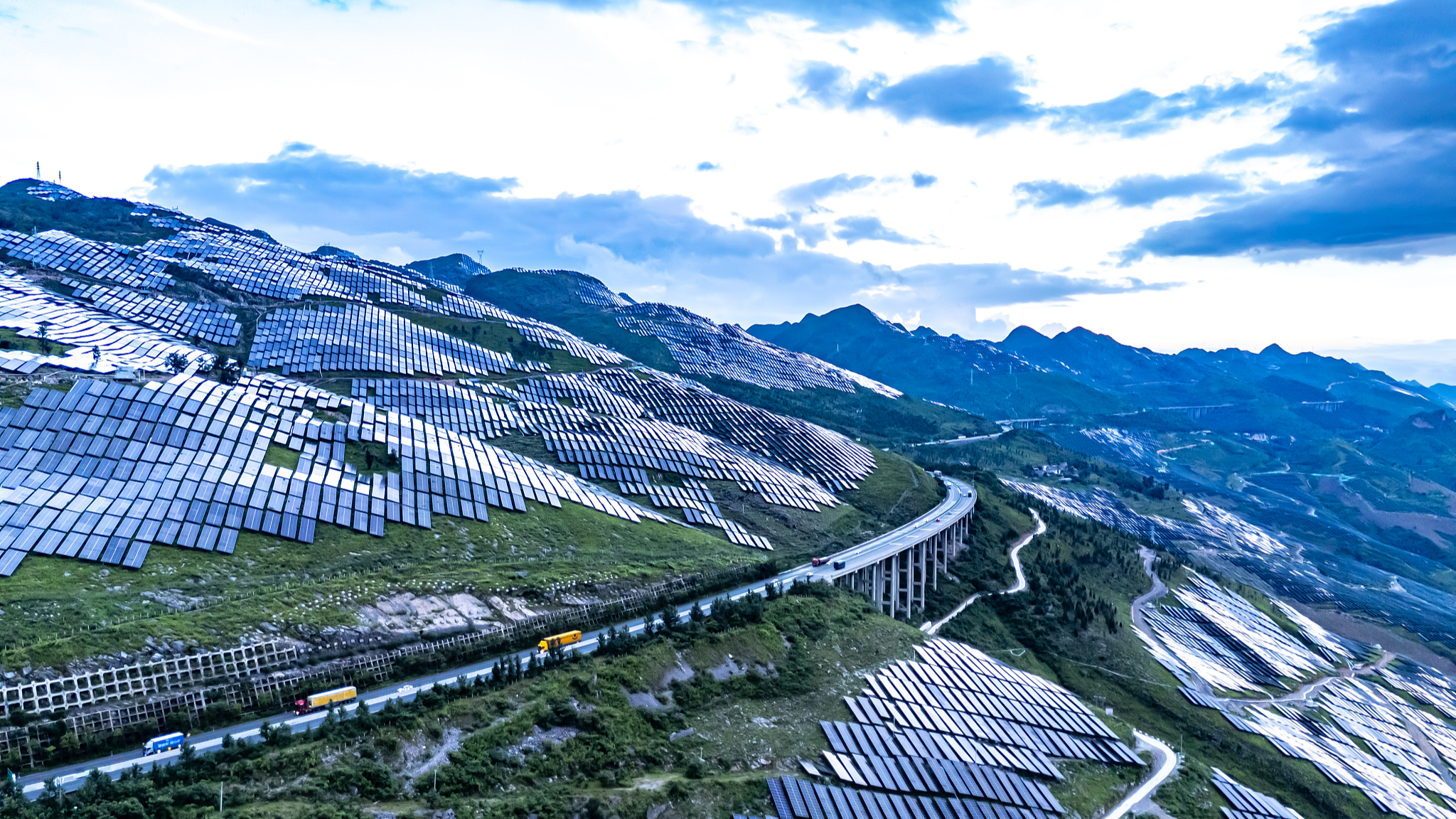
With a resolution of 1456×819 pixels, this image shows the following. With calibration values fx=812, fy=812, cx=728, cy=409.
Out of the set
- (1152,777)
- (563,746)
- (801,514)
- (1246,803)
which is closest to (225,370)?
(801,514)

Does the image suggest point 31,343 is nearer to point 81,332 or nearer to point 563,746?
point 81,332

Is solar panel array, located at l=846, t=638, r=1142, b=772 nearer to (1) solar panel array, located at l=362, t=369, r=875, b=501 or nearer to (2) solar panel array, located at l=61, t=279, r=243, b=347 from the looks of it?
(1) solar panel array, located at l=362, t=369, r=875, b=501

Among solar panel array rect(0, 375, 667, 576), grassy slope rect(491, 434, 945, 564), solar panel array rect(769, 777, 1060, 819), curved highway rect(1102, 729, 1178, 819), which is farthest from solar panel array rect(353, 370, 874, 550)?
solar panel array rect(769, 777, 1060, 819)

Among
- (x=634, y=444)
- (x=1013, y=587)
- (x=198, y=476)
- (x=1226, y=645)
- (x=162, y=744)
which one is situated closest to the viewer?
(x=162, y=744)

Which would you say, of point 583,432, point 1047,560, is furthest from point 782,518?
point 1047,560

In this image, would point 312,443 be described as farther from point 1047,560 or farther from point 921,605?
point 1047,560
